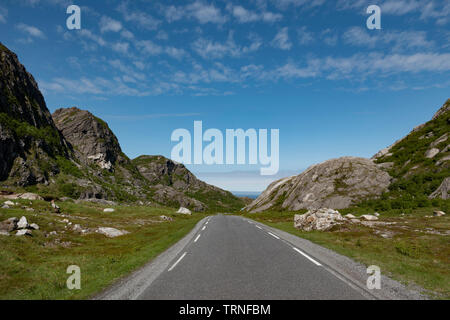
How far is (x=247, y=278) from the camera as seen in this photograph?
852 cm

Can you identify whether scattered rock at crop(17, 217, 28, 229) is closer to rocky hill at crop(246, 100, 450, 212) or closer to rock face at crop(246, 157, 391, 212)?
rocky hill at crop(246, 100, 450, 212)

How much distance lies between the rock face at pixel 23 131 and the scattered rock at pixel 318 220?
293 feet

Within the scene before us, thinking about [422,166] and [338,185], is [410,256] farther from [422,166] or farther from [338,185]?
[338,185]

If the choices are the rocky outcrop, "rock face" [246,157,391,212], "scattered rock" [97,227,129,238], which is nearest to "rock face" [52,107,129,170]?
"rock face" [246,157,391,212]

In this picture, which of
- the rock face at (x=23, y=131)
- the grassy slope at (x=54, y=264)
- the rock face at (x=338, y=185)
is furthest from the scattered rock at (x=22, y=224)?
the rock face at (x=23, y=131)

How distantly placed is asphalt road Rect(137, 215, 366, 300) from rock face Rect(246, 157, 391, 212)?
51.9 m

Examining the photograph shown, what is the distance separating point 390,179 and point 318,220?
4582cm

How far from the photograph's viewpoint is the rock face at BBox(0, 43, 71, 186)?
8081cm

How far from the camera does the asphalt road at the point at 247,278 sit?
705 cm

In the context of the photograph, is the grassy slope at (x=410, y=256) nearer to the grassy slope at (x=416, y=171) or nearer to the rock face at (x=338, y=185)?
the grassy slope at (x=416, y=171)

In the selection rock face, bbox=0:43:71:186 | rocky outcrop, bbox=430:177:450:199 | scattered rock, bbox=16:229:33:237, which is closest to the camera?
scattered rock, bbox=16:229:33:237
